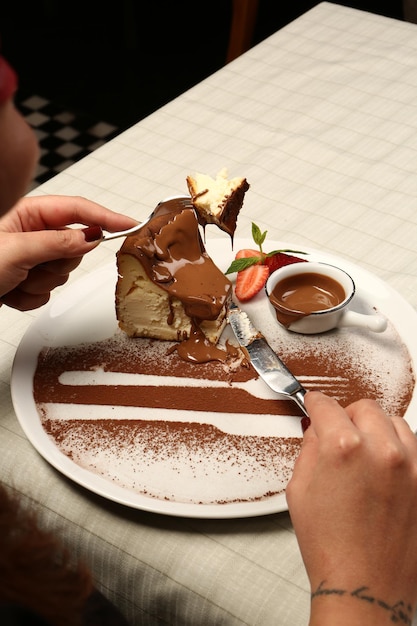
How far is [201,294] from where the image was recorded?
1.34m

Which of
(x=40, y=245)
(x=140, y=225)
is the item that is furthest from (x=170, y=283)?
(x=40, y=245)

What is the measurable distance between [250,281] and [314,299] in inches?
4.9

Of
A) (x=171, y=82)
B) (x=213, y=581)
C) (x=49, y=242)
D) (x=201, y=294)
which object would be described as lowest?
(x=171, y=82)

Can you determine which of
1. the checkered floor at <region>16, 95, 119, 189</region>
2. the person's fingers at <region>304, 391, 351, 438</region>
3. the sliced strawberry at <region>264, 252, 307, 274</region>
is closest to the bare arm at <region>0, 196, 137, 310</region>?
the sliced strawberry at <region>264, 252, 307, 274</region>

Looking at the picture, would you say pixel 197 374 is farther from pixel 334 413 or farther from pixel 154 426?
pixel 334 413

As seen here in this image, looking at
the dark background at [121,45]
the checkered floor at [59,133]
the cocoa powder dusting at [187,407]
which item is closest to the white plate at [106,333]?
the cocoa powder dusting at [187,407]

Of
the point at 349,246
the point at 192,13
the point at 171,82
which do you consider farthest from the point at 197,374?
the point at 192,13

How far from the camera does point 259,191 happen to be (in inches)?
70.0

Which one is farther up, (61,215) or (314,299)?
(61,215)

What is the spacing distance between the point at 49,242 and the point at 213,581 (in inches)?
23.2

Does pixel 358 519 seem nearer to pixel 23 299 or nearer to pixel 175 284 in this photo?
pixel 175 284

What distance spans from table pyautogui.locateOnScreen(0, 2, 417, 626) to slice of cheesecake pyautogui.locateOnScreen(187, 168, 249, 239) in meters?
0.28

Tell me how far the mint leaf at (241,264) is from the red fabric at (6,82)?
829mm

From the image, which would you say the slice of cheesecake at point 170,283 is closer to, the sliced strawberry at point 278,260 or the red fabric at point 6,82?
the sliced strawberry at point 278,260
